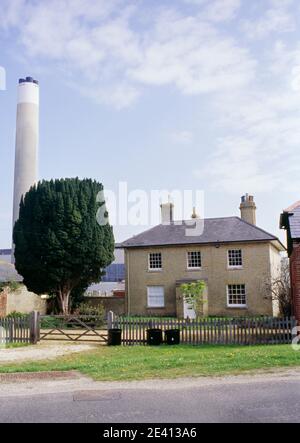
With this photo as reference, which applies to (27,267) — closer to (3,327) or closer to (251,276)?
(3,327)

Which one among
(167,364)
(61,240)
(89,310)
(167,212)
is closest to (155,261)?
(167,212)

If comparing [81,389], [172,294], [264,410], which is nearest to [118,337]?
[81,389]

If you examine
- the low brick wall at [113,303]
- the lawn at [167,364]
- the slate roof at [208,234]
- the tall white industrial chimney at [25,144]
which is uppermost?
the tall white industrial chimney at [25,144]

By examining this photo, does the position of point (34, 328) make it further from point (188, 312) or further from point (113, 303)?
point (113, 303)

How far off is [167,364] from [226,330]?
19.2ft

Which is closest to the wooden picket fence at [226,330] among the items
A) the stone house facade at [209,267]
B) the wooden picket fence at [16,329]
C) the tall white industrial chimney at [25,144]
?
the wooden picket fence at [16,329]

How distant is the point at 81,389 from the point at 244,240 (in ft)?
81.7

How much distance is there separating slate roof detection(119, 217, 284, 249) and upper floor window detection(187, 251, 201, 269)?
962 mm

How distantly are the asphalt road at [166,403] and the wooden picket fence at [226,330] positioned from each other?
23.7 feet

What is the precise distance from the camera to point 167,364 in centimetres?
1241

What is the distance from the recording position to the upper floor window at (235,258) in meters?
33.2

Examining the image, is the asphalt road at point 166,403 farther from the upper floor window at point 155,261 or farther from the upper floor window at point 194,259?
the upper floor window at point 155,261

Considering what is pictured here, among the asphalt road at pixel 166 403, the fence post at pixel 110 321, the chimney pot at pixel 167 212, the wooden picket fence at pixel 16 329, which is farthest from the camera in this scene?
the chimney pot at pixel 167 212
